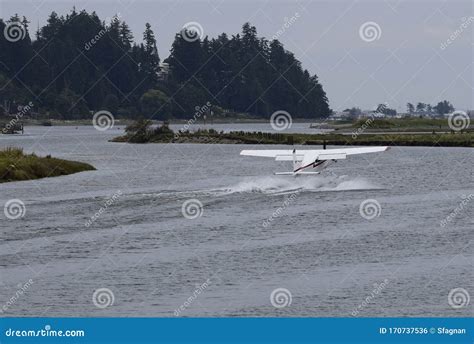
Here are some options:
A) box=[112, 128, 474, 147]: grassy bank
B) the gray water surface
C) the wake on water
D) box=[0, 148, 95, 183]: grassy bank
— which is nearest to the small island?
box=[112, 128, 474, 147]: grassy bank

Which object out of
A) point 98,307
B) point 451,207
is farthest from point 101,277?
point 451,207

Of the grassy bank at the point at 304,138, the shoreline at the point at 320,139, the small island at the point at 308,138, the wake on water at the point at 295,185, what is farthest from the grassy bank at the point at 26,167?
the shoreline at the point at 320,139

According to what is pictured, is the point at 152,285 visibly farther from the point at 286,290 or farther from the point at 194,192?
the point at 194,192

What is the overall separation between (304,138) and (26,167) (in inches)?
3254

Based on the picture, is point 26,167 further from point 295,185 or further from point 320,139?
point 320,139

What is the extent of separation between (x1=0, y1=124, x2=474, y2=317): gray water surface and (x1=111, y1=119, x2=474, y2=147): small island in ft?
194

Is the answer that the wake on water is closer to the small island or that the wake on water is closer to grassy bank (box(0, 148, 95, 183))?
grassy bank (box(0, 148, 95, 183))

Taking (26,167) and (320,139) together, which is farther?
(320,139)

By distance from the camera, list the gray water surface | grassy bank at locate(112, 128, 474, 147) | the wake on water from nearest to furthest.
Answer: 1. the gray water surface
2. the wake on water
3. grassy bank at locate(112, 128, 474, 147)

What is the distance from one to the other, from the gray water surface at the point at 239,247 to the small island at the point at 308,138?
5924 centimetres

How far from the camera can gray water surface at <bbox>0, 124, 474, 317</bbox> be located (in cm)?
3662

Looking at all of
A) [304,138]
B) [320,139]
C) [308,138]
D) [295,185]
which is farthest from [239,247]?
[304,138]

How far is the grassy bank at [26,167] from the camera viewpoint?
8106cm

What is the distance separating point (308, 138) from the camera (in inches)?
6329
